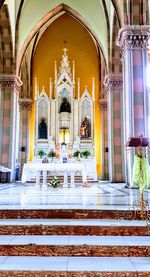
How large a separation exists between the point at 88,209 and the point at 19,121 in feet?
54.4

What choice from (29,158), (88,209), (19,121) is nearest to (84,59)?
(19,121)

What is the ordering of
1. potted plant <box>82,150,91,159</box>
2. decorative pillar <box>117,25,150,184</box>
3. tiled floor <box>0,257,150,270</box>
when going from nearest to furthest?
tiled floor <box>0,257,150,270</box>, decorative pillar <box>117,25,150,184</box>, potted plant <box>82,150,91,159</box>

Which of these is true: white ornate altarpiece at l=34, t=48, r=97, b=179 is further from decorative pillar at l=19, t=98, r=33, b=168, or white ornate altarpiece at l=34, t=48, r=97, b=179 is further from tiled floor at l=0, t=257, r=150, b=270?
tiled floor at l=0, t=257, r=150, b=270

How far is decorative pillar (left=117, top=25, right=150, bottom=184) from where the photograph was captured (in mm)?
10664

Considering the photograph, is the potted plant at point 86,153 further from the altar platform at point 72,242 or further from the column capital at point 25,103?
the altar platform at point 72,242

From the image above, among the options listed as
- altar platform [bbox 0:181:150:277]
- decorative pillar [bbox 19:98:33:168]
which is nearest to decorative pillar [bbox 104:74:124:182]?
decorative pillar [bbox 19:98:33:168]

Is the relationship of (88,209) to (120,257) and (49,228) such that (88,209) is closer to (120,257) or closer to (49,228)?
(49,228)

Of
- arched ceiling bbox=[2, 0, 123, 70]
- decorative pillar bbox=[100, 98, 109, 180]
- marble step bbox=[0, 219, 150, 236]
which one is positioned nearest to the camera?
marble step bbox=[0, 219, 150, 236]

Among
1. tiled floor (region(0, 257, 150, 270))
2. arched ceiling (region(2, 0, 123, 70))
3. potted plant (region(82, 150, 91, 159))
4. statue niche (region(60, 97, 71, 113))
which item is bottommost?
tiled floor (region(0, 257, 150, 270))

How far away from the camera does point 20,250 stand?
394 centimetres

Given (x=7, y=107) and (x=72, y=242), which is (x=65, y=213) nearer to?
(x=72, y=242)

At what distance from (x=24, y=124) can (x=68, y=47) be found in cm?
648

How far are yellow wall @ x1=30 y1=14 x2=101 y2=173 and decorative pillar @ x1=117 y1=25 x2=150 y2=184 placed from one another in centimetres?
1072

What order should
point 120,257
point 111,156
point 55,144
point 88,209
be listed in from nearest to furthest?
point 120,257 < point 88,209 < point 111,156 < point 55,144
